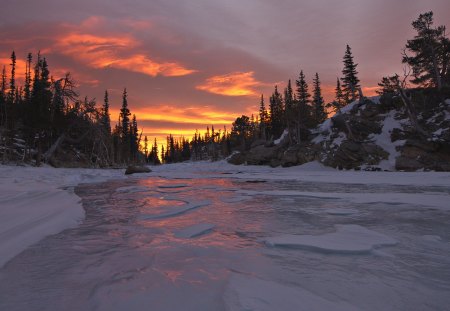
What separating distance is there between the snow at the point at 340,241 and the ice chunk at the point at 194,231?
1077 millimetres

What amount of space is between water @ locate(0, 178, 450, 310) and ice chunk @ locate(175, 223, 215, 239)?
0.15 m

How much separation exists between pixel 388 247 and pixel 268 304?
2391 millimetres

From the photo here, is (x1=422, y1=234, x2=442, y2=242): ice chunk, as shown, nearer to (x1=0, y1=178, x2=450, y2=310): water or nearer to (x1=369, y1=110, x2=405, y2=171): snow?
(x1=0, y1=178, x2=450, y2=310): water

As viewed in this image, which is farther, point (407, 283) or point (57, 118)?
point (57, 118)

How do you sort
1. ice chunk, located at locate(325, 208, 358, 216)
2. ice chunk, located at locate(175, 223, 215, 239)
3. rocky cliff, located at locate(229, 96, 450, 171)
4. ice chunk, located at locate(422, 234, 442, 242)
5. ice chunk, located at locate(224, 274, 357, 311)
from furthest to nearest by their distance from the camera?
1. rocky cliff, located at locate(229, 96, 450, 171)
2. ice chunk, located at locate(325, 208, 358, 216)
3. ice chunk, located at locate(175, 223, 215, 239)
4. ice chunk, located at locate(422, 234, 442, 242)
5. ice chunk, located at locate(224, 274, 357, 311)

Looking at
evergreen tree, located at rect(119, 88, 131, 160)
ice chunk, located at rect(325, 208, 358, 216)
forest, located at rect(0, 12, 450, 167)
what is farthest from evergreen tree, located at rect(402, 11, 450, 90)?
evergreen tree, located at rect(119, 88, 131, 160)

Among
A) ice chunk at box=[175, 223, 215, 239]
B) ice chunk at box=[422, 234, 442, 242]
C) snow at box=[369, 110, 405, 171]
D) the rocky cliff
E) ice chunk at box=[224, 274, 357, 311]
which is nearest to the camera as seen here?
ice chunk at box=[224, 274, 357, 311]

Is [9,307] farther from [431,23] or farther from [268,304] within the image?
[431,23]

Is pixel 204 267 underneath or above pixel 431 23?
underneath

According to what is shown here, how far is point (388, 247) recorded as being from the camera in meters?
3.78

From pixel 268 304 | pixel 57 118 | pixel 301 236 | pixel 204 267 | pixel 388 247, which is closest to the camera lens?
pixel 268 304

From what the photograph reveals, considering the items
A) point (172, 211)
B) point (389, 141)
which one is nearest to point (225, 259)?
point (172, 211)

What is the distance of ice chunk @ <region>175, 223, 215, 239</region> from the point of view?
4.46 meters

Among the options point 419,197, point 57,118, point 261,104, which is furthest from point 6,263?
point 261,104
